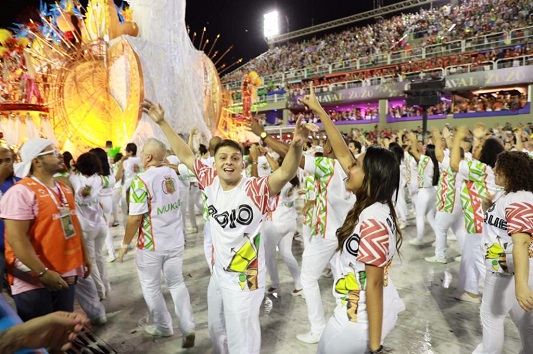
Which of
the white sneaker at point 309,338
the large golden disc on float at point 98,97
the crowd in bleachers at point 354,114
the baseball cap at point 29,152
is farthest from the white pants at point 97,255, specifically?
the crowd in bleachers at point 354,114

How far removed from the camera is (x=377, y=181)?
199 cm

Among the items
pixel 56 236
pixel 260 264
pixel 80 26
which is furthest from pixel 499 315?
pixel 80 26

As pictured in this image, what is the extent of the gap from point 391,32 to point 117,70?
2535cm

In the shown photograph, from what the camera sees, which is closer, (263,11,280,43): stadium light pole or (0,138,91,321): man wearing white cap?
(0,138,91,321): man wearing white cap

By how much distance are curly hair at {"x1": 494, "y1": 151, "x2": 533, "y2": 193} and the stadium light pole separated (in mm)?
46990

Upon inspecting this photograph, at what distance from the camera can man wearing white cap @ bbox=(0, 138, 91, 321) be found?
2.51 meters

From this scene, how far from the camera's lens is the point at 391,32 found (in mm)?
30812

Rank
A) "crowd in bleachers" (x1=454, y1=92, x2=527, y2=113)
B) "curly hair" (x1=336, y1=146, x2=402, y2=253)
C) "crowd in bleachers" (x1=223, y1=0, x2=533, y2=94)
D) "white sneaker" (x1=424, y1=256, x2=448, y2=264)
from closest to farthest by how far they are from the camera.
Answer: "curly hair" (x1=336, y1=146, x2=402, y2=253) → "white sneaker" (x1=424, y1=256, x2=448, y2=264) → "crowd in bleachers" (x1=454, y1=92, x2=527, y2=113) → "crowd in bleachers" (x1=223, y1=0, x2=533, y2=94)

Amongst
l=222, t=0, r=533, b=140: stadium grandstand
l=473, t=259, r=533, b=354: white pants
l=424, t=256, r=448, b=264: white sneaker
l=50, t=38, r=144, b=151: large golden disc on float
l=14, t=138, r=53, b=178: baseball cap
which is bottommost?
l=424, t=256, r=448, b=264: white sneaker

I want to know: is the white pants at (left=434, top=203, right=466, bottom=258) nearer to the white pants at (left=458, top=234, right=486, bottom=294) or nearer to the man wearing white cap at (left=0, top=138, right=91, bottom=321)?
the white pants at (left=458, top=234, right=486, bottom=294)

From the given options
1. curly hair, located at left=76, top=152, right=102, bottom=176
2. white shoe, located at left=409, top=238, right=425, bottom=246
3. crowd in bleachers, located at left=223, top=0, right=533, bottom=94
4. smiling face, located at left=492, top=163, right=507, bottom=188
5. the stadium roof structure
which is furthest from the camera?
the stadium roof structure

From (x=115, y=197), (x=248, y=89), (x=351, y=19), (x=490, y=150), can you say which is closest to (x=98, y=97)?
(x=115, y=197)

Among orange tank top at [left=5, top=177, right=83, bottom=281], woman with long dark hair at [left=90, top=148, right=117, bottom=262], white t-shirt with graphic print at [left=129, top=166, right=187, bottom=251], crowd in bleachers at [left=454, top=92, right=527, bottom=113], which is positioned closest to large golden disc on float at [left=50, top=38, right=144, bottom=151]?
woman with long dark hair at [left=90, top=148, right=117, bottom=262]

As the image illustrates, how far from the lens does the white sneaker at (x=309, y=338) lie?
3.50m
